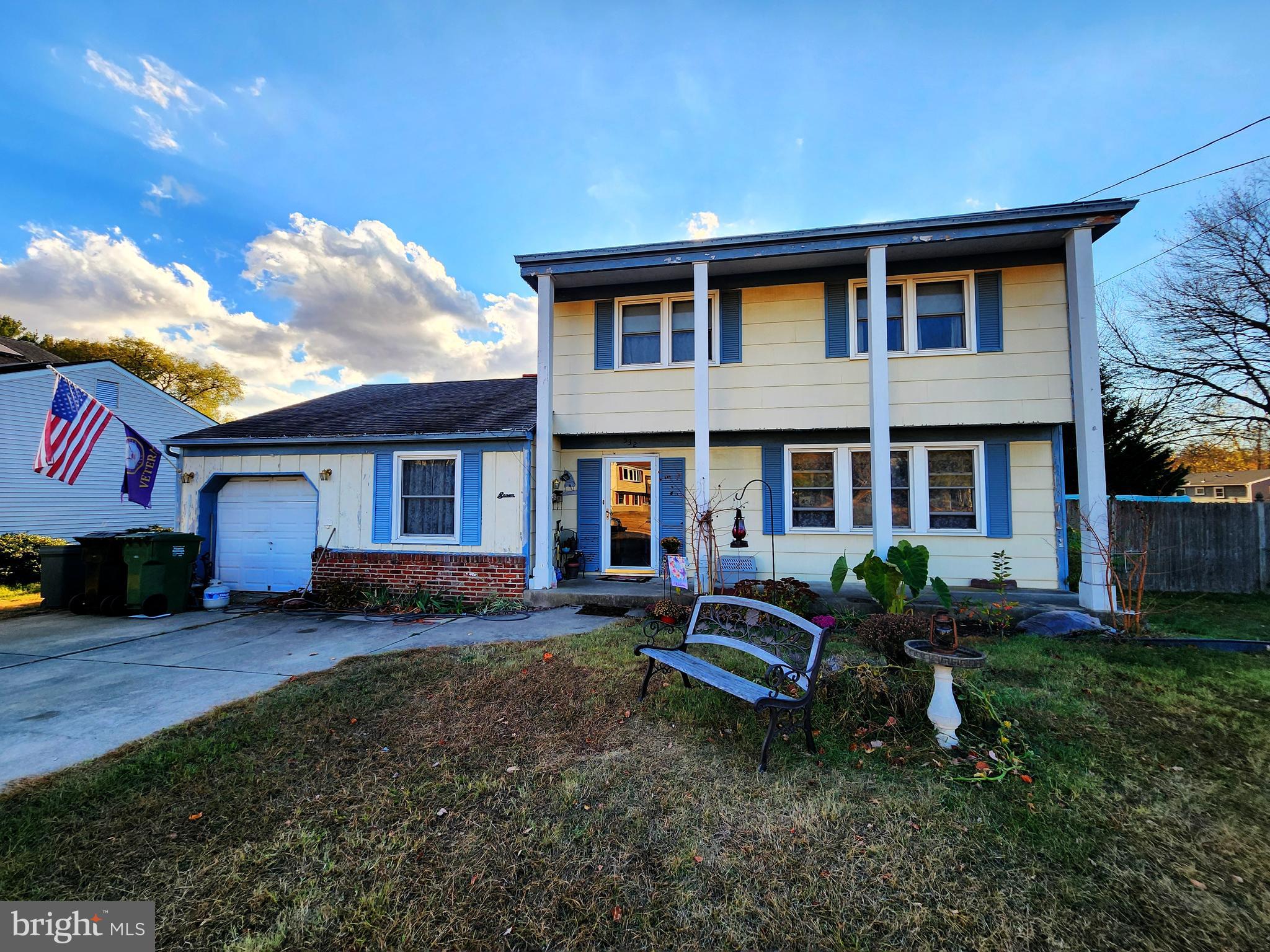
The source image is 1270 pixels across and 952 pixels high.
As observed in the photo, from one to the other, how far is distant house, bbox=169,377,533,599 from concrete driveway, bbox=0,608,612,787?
1180mm

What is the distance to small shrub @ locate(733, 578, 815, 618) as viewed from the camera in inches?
274

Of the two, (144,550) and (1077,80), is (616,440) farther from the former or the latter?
(1077,80)

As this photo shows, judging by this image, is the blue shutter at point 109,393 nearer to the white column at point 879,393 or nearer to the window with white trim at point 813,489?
the window with white trim at point 813,489

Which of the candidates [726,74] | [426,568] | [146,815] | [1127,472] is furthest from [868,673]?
[1127,472]

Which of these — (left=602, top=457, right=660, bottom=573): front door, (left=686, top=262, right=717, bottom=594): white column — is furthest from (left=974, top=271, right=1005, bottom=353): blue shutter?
(left=602, top=457, right=660, bottom=573): front door

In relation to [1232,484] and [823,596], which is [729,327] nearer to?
[823,596]

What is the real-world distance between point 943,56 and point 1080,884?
36.0 ft

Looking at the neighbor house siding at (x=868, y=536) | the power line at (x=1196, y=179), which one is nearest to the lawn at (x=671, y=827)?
the neighbor house siding at (x=868, y=536)

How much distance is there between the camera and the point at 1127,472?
1198cm

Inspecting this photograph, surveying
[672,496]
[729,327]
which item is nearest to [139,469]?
[672,496]

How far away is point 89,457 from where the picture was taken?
12219mm

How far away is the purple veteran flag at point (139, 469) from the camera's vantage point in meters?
8.19

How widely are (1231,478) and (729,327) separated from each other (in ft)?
131

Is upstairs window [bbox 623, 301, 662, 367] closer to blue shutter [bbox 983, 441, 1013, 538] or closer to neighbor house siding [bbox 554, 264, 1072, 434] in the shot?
neighbor house siding [bbox 554, 264, 1072, 434]
